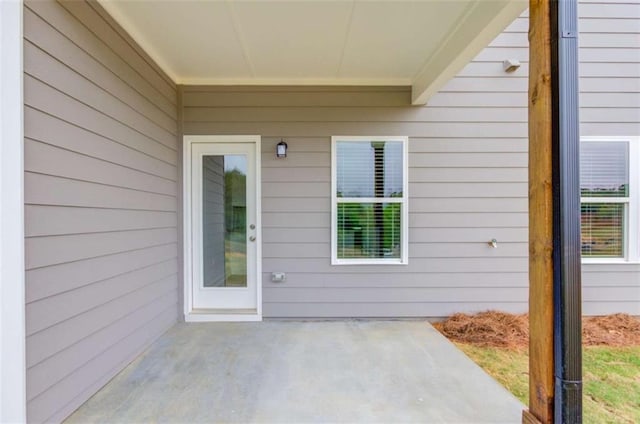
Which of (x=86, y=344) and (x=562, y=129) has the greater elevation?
(x=562, y=129)

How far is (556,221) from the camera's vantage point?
1570 millimetres

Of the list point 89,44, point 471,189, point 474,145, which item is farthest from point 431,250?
point 89,44

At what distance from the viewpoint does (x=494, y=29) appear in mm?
2350

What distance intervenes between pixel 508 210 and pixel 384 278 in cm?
163

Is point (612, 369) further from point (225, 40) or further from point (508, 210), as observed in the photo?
point (225, 40)

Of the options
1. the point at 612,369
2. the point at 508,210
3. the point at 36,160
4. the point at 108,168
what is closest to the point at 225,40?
the point at 108,168

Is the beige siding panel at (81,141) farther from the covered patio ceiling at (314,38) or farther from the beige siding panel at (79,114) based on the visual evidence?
the covered patio ceiling at (314,38)

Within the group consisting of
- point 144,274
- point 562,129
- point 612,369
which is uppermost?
point 562,129

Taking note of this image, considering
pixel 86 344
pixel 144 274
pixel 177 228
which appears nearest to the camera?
pixel 86 344

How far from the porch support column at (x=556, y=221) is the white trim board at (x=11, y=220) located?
261 centimetres

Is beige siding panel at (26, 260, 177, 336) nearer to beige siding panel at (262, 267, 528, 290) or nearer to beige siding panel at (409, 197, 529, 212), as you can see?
beige siding panel at (262, 267, 528, 290)

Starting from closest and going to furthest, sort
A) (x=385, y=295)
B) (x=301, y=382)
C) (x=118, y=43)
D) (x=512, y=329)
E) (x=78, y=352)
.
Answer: (x=78, y=352), (x=301, y=382), (x=118, y=43), (x=512, y=329), (x=385, y=295)

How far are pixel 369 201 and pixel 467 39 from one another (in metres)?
1.81

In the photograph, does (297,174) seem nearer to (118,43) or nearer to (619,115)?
(118,43)
